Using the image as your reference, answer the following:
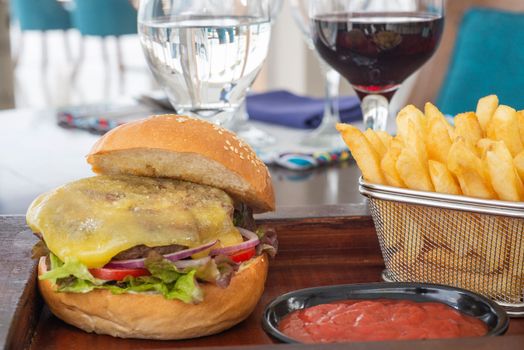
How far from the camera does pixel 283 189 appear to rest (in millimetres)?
1852

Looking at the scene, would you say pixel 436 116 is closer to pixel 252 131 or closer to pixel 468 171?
pixel 468 171

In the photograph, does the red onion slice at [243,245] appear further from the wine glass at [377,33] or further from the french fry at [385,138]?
the wine glass at [377,33]

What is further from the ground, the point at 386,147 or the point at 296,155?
the point at 386,147

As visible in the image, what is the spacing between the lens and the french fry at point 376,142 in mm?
1305

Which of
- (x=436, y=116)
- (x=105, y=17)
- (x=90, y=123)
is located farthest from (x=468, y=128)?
(x=105, y=17)

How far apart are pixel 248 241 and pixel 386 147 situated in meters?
0.25

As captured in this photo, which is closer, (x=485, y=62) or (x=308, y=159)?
(x=308, y=159)

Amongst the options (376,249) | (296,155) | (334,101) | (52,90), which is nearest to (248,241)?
(376,249)

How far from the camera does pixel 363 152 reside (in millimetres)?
1271

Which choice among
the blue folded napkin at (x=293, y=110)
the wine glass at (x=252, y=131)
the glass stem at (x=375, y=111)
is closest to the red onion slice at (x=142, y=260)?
the glass stem at (x=375, y=111)

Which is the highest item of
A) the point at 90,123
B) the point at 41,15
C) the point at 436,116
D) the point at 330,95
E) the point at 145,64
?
the point at 436,116

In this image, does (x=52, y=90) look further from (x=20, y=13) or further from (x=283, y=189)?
(x=283, y=189)

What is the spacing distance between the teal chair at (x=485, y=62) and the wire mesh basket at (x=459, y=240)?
1770 millimetres

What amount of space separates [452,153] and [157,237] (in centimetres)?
41
